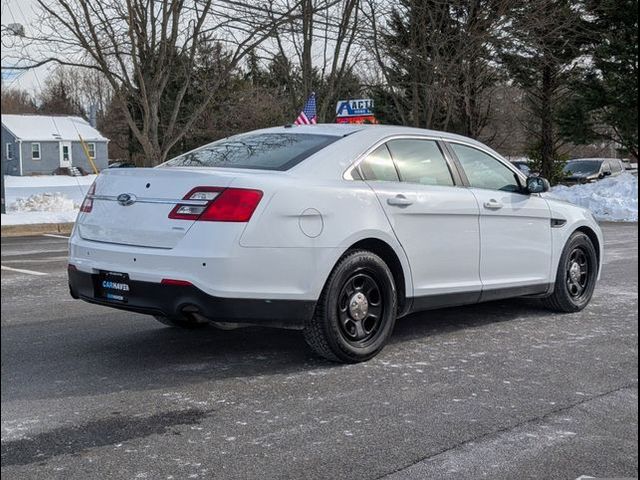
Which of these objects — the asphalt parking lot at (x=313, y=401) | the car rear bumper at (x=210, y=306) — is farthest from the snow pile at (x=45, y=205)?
the car rear bumper at (x=210, y=306)

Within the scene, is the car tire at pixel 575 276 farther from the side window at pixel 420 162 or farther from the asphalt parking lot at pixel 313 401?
the side window at pixel 420 162

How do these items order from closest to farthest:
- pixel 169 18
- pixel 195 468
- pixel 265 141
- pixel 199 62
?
1. pixel 195 468
2. pixel 265 141
3. pixel 169 18
4. pixel 199 62

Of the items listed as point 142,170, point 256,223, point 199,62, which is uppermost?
point 199,62

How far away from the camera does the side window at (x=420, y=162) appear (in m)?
5.62

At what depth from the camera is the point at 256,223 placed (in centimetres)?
454

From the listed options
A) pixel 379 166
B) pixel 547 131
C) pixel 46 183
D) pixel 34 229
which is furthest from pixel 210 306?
pixel 46 183

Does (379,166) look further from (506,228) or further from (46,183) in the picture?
(46,183)

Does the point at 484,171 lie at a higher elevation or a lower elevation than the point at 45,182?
lower

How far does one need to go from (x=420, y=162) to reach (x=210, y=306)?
82.6 inches

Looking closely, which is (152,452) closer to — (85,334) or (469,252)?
(85,334)

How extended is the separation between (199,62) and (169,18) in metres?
2.97

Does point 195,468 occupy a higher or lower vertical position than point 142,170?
lower

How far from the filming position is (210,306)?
448cm

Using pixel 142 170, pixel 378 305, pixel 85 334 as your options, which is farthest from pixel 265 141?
pixel 85 334
